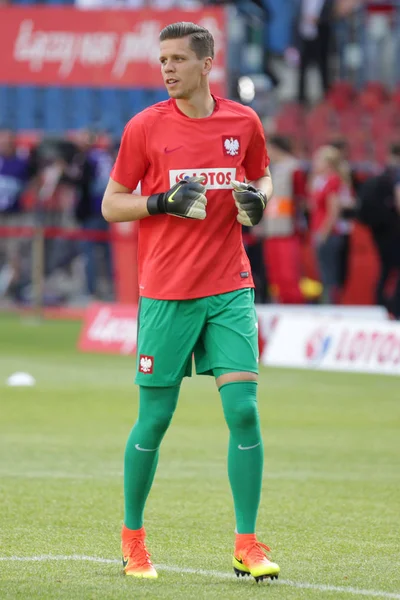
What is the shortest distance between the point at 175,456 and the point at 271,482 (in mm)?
1211

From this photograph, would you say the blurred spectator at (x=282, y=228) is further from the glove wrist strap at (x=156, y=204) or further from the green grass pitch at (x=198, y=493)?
the glove wrist strap at (x=156, y=204)

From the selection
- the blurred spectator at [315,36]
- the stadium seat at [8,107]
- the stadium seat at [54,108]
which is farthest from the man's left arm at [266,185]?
the stadium seat at [8,107]

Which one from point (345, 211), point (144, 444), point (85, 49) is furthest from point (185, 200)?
point (85, 49)

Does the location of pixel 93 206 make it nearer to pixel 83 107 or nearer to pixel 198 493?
pixel 83 107

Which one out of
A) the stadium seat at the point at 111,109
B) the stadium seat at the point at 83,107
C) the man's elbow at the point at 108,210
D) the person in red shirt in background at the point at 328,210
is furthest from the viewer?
the stadium seat at the point at 83,107

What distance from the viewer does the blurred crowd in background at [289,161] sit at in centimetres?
1934

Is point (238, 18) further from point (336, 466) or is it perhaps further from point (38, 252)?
point (336, 466)

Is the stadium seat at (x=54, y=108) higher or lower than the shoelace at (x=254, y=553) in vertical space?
lower

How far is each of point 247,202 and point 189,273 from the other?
401mm

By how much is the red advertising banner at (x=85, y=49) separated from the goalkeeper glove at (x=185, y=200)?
46.9ft

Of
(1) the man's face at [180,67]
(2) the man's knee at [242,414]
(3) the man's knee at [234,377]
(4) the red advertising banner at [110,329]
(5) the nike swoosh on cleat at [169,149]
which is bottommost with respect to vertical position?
(4) the red advertising banner at [110,329]

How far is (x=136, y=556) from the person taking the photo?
6.24 meters

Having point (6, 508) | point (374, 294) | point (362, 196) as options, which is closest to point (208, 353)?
point (6, 508)

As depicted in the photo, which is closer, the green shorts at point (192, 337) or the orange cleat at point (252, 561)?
the orange cleat at point (252, 561)
